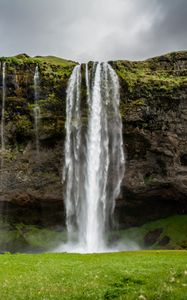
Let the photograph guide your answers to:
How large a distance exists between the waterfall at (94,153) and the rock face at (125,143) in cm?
125

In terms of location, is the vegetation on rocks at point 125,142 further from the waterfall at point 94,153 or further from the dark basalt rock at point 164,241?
the dark basalt rock at point 164,241

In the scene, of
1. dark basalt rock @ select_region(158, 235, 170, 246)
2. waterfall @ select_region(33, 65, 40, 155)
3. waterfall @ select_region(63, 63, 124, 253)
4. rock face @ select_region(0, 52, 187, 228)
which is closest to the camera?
dark basalt rock @ select_region(158, 235, 170, 246)

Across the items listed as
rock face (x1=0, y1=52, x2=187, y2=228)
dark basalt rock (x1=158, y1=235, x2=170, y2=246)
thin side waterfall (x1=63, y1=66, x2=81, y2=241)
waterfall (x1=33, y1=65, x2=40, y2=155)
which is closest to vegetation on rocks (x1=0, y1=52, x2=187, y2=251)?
rock face (x1=0, y1=52, x2=187, y2=228)

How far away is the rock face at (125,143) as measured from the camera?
62.4 meters

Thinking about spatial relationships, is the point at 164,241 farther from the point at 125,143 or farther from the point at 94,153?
the point at 94,153

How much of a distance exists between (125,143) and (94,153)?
4.92 m

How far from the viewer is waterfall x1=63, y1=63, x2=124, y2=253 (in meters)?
61.4

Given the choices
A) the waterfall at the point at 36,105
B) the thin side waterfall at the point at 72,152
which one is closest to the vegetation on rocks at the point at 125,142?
the waterfall at the point at 36,105

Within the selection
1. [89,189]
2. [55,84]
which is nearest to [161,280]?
[89,189]

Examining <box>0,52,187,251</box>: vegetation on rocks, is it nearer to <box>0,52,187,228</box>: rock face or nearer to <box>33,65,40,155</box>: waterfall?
<box>0,52,187,228</box>: rock face

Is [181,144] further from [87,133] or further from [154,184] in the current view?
[87,133]

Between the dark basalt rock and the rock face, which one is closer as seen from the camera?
the dark basalt rock

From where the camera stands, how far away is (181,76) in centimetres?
6538

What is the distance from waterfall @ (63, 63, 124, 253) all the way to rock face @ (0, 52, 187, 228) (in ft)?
4.09
